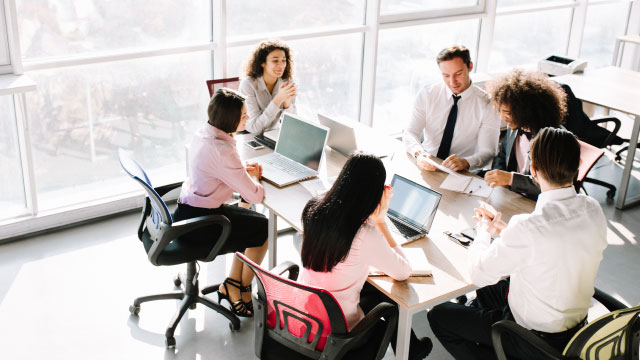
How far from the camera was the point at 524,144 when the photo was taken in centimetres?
356

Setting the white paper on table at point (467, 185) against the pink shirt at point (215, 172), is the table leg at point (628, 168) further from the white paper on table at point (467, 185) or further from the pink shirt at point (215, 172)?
the pink shirt at point (215, 172)

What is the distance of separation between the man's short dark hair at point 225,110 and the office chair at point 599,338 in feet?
5.36

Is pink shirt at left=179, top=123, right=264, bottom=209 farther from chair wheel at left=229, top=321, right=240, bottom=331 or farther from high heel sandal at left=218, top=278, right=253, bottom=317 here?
chair wheel at left=229, top=321, right=240, bottom=331

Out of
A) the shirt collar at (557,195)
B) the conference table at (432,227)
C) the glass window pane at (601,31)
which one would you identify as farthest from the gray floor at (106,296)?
the glass window pane at (601,31)

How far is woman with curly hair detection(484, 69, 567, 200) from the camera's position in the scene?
3414mm

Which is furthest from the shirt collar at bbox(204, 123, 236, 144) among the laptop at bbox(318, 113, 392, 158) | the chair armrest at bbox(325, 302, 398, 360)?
the chair armrest at bbox(325, 302, 398, 360)

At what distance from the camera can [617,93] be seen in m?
5.31

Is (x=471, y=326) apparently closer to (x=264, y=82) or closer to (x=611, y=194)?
(x=264, y=82)

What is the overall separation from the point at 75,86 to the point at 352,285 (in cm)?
282

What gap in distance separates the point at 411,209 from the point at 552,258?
2.77ft

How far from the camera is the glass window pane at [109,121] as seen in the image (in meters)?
4.41

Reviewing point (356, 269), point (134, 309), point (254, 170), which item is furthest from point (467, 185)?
point (134, 309)

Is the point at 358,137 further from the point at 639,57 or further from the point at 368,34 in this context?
the point at 639,57

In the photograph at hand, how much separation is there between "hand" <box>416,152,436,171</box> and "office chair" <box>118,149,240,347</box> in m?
1.21
